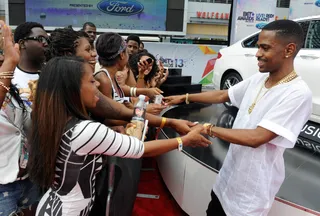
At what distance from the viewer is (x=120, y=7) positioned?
12.3 metres

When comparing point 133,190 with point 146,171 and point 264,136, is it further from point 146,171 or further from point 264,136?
point 146,171

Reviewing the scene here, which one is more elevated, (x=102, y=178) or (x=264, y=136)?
(x=264, y=136)

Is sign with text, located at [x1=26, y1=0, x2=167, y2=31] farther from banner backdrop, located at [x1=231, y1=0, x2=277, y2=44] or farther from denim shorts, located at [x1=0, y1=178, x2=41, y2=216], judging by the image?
denim shorts, located at [x1=0, y1=178, x2=41, y2=216]

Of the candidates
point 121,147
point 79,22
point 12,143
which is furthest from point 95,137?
point 79,22

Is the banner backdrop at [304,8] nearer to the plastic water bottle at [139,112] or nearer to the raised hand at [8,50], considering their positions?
the plastic water bottle at [139,112]

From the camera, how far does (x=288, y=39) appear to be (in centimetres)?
124

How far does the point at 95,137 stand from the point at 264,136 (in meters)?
0.70

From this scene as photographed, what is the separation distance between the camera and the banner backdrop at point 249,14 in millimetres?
6547

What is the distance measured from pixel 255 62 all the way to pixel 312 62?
939mm

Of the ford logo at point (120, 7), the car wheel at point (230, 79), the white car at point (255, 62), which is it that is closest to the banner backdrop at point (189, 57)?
the white car at point (255, 62)

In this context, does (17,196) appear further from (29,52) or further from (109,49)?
(109,49)

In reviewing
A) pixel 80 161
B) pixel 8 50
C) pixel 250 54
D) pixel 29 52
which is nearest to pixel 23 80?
pixel 29 52

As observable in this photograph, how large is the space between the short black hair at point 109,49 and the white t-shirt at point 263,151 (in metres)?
0.96

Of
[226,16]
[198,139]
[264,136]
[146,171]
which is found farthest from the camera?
[226,16]
